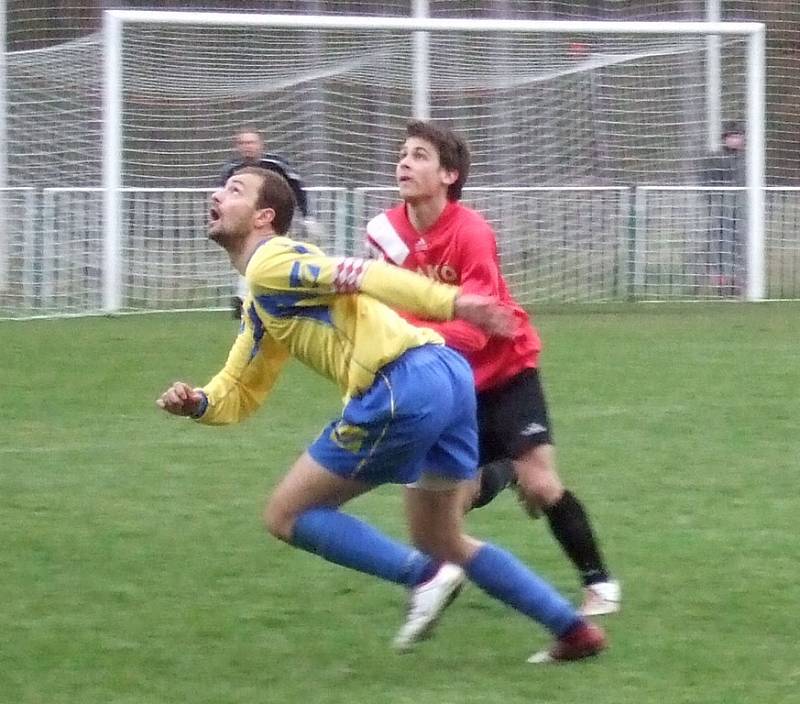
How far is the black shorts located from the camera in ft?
15.7

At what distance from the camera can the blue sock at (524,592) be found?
4223mm

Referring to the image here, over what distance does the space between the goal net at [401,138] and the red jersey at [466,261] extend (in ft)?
30.9

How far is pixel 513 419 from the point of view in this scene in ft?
15.8

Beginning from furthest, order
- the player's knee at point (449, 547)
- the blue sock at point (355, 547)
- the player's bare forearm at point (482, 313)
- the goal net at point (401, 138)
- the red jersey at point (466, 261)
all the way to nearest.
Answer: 1. the goal net at point (401, 138)
2. the red jersey at point (466, 261)
3. the player's knee at point (449, 547)
4. the blue sock at point (355, 547)
5. the player's bare forearm at point (482, 313)

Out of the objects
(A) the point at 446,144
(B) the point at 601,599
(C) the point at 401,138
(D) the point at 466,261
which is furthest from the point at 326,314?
(C) the point at 401,138

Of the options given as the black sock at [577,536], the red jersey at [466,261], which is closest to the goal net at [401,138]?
the red jersey at [466,261]

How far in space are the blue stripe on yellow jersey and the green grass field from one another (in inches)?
28.9

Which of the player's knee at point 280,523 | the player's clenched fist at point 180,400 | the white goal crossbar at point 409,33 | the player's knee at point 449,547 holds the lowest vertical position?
the player's knee at point 449,547

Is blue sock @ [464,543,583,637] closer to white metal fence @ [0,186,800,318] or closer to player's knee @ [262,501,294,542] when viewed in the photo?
player's knee @ [262,501,294,542]

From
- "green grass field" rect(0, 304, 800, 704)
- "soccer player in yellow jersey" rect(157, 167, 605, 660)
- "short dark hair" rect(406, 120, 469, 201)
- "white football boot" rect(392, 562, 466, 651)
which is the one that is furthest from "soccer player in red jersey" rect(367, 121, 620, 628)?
"white football boot" rect(392, 562, 466, 651)

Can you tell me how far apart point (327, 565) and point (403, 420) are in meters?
1.62

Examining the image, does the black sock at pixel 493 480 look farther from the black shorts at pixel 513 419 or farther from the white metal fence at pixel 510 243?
the white metal fence at pixel 510 243

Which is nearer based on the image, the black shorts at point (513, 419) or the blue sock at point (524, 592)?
the blue sock at point (524, 592)

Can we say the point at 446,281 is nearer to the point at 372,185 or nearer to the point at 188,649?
the point at 188,649
